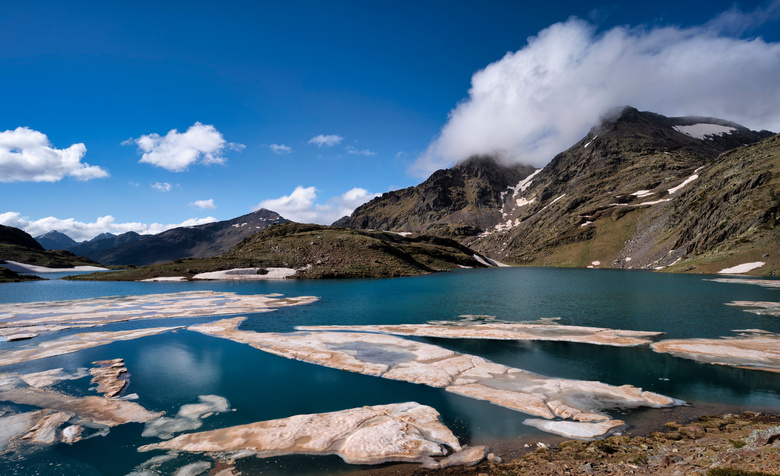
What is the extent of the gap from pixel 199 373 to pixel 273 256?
118 m

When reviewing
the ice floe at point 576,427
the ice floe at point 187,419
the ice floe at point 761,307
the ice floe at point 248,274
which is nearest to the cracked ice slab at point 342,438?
the ice floe at point 187,419

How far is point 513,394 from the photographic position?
883 inches

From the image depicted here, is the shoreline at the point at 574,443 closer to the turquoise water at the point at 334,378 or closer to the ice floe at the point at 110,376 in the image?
the turquoise water at the point at 334,378

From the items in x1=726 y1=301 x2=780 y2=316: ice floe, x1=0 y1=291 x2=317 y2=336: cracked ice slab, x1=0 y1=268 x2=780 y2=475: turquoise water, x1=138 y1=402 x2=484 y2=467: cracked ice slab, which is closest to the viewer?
x1=138 y1=402 x2=484 y2=467: cracked ice slab

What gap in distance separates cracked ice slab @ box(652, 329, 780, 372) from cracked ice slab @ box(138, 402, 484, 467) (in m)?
26.5

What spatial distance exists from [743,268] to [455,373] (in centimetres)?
14103

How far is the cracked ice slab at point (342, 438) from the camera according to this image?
1594 centimetres

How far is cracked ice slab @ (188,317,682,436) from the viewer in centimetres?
2108

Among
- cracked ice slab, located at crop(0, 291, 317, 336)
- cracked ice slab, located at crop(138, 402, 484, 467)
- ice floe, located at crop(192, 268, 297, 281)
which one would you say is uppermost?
ice floe, located at crop(192, 268, 297, 281)

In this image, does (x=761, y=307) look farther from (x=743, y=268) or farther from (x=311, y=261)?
(x=311, y=261)

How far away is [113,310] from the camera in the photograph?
196ft

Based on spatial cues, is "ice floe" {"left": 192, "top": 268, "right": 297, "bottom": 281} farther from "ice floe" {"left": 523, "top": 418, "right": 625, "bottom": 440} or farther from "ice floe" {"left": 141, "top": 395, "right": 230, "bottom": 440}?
"ice floe" {"left": 523, "top": 418, "right": 625, "bottom": 440}

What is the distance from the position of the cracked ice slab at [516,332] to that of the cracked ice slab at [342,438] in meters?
21.3

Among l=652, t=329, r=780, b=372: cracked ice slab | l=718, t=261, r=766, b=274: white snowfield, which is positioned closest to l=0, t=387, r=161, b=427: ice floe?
l=652, t=329, r=780, b=372: cracked ice slab
